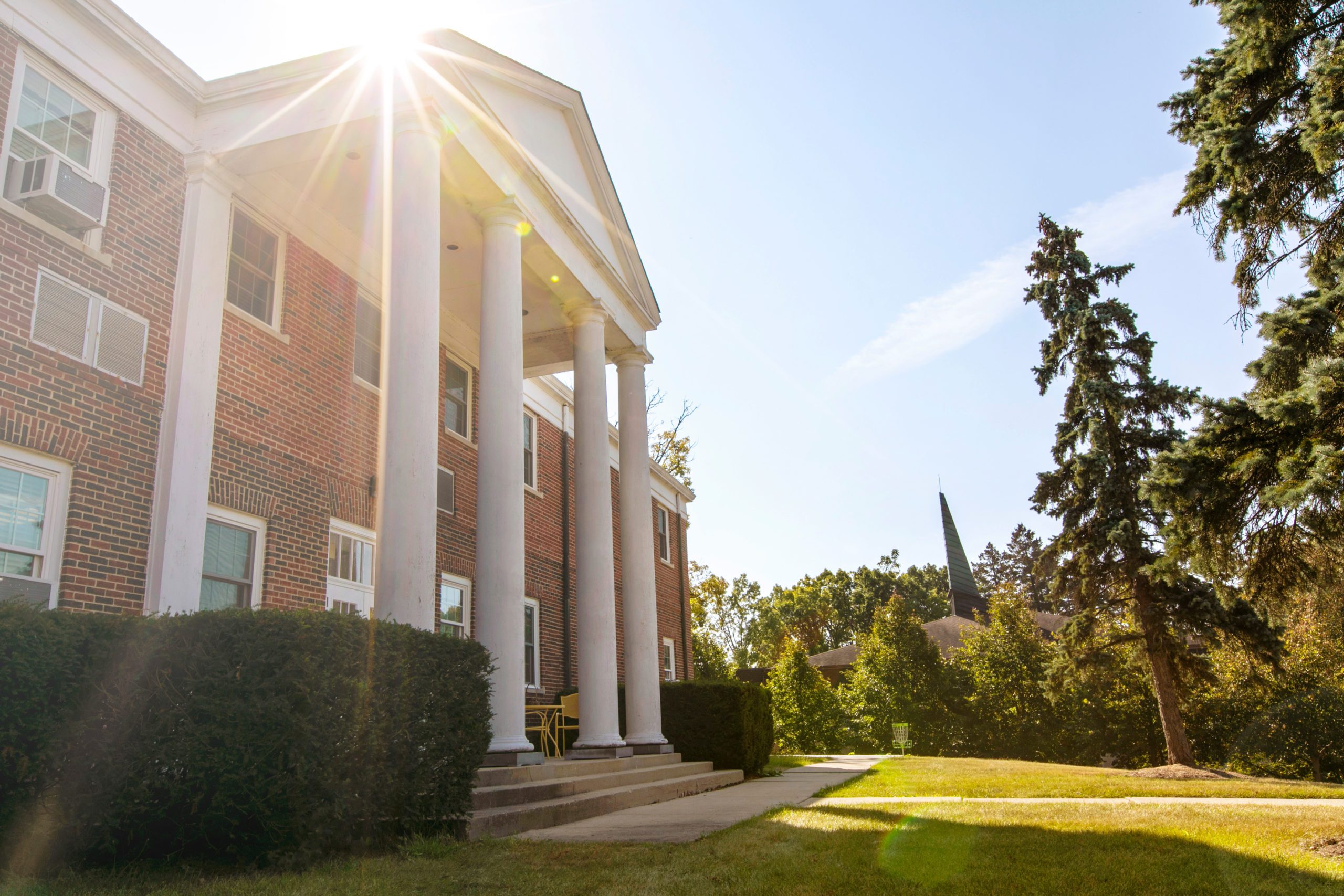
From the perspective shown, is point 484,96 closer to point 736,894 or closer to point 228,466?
point 228,466

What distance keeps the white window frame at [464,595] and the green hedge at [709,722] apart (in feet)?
8.41

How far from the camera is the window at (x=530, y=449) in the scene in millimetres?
16484

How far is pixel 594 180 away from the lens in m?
13.7

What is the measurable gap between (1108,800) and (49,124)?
1228 cm

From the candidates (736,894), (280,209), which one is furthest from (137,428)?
(736,894)

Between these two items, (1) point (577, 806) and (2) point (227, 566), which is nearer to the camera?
(1) point (577, 806)

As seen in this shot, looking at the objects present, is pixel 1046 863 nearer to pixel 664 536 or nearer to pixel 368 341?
pixel 368 341

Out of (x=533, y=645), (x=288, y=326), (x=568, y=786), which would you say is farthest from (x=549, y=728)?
(x=288, y=326)

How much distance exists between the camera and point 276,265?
10.6m

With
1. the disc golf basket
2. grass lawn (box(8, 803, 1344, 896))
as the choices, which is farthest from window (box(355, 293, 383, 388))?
the disc golf basket

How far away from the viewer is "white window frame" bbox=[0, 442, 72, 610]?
7273mm

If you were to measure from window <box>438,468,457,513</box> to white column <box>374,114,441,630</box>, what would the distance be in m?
5.18

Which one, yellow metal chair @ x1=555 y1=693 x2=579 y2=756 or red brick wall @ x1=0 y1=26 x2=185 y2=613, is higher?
red brick wall @ x1=0 y1=26 x2=185 y2=613

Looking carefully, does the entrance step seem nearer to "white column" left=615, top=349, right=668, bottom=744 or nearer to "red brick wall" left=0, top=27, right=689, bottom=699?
"white column" left=615, top=349, right=668, bottom=744
